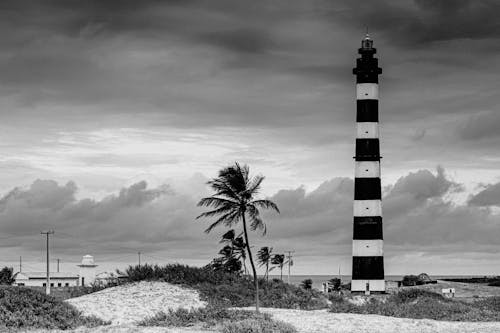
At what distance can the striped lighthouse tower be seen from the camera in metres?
56.2

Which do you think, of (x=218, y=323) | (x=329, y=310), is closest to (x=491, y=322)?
(x=329, y=310)

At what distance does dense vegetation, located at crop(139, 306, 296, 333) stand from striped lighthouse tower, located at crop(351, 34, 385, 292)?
20635mm

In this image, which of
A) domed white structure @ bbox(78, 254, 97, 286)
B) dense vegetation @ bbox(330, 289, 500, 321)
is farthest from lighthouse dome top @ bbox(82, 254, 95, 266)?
dense vegetation @ bbox(330, 289, 500, 321)

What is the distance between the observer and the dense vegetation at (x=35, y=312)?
115ft

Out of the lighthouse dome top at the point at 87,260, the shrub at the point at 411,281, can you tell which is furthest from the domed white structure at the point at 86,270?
the shrub at the point at 411,281

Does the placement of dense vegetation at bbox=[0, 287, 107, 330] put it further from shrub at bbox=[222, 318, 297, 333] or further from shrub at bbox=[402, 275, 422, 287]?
shrub at bbox=[402, 275, 422, 287]

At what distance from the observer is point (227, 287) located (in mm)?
49688

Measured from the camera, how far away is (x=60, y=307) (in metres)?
37.8

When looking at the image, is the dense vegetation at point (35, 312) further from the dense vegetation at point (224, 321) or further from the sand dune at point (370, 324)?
the sand dune at point (370, 324)

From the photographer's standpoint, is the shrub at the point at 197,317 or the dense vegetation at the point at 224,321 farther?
the shrub at the point at 197,317

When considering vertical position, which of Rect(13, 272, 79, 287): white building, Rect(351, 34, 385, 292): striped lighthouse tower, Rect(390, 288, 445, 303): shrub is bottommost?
Rect(13, 272, 79, 287): white building

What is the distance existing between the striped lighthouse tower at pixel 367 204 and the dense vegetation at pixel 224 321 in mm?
20635

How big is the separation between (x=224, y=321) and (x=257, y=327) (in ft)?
8.46

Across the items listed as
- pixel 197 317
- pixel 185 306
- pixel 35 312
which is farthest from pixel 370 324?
pixel 35 312
